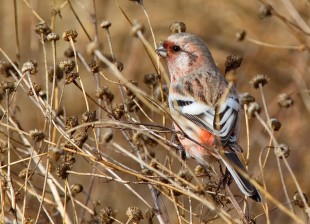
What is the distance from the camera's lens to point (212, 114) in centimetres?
522

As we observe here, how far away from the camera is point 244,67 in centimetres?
974

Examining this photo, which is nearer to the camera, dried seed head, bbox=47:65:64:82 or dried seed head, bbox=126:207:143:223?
dried seed head, bbox=126:207:143:223

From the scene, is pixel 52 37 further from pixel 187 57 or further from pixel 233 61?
pixel 187 57

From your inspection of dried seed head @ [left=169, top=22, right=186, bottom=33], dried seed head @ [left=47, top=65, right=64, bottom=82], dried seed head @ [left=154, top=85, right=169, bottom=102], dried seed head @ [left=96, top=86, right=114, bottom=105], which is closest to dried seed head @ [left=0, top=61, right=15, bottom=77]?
dried seed head @ [left=47, top=65, right=64, bottom=82]

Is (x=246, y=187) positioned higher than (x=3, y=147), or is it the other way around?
(x=3, y=147)

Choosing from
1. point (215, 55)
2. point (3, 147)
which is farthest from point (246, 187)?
point (215, 55)

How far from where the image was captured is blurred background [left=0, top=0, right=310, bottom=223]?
8.92 meters

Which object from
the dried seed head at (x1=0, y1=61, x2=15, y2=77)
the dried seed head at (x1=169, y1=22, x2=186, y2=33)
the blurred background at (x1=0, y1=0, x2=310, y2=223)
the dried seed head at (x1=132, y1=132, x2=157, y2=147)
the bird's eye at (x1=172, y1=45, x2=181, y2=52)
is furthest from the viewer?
the blurred background at (x1=0, y1=0, x2=310, y2=223)

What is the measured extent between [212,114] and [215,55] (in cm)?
570

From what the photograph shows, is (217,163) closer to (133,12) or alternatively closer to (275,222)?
(275,222)

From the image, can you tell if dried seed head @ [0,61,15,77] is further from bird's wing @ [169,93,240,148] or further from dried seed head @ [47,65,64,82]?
bird's wing @ [169,93,240,148]

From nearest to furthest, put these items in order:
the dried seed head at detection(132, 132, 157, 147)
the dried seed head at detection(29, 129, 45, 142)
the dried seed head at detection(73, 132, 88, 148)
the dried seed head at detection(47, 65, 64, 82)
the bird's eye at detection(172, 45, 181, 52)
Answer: the dried seed head at detection(132, 132, 157, 147) → the dried seed head at detection(73, 132, 88, 148) → the dried seed head at detection(29, 129, 45, 142) → the dried seed head at detection(47, 65, 64, 82) → the bird's eye at detection(172, 45, 181, 52)

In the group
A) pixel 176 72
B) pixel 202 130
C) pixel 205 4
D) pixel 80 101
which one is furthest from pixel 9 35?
pixel 202 130

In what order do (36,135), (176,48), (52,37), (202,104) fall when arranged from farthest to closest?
(176,48) < (202,104) < (52,37) < (36,135)
